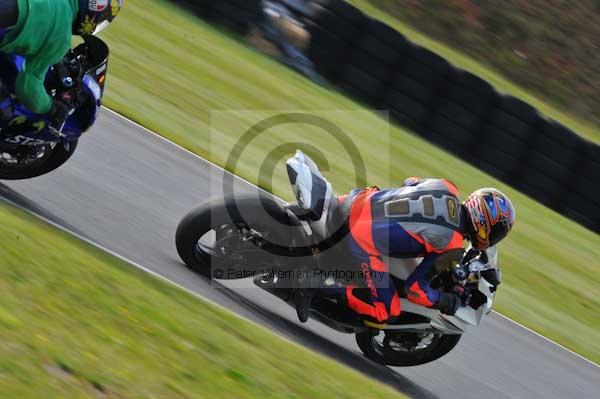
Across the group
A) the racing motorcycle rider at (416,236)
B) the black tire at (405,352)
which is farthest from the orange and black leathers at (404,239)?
the black tire at (405,352)

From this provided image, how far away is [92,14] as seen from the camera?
22.5ft

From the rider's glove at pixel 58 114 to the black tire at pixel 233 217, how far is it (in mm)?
1166

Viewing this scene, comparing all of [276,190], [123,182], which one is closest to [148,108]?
[276,190]

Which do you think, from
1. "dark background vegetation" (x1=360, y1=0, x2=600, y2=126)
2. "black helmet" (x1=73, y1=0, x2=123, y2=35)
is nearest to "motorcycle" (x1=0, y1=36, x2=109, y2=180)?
"black helmet" (x1=73, y1=0, x2=123, y2=35)

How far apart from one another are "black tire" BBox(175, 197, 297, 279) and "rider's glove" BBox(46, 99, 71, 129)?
3.83 feet

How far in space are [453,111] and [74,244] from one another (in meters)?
9.14

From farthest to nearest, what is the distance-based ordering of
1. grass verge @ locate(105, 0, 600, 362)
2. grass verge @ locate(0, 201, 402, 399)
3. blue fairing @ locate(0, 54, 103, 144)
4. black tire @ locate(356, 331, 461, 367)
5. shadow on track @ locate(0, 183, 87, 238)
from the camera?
grass verge @ locate(105, 0, 600, 362)
black tire @ locate(356, 331, 461, 367)
shadow on track @ locate(0, 183, 87, 238)
blue fairing @ locate(0, 54, 103, 144)
grass verge @ locate(0, 201, 402, 399)

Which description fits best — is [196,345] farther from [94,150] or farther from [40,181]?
[94,150]

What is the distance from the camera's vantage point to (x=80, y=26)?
6910 millimetres

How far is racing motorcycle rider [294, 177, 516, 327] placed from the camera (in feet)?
23.0

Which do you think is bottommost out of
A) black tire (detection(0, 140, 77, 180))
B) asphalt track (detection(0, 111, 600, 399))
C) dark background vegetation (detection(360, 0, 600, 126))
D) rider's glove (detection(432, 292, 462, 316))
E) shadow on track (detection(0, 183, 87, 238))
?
dark background vegetation (detection(360, 0, 600, 126))

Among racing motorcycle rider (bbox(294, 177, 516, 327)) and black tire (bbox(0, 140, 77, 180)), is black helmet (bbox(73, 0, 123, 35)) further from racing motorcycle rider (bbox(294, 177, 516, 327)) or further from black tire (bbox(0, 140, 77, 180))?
racing motorcycle rider (bbox(294, 177, 516, 327))

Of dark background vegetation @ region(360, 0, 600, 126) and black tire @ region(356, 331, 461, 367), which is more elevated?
black tire @ region(356, 331, 461, 367)

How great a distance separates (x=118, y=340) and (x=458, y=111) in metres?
10.3
